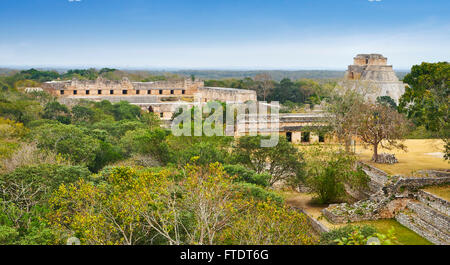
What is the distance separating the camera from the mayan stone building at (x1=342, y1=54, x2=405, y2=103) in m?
36.0

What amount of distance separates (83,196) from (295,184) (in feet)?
27.7

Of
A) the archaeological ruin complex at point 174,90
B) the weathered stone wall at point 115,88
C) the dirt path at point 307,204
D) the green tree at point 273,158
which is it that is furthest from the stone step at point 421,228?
the weathered stone wall at point 115,88

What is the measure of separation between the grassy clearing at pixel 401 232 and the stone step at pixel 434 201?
0.90m

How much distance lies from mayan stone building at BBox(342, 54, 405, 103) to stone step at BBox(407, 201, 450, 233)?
23120mm

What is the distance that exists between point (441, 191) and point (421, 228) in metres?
1.55

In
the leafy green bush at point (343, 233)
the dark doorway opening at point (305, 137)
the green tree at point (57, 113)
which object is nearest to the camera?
the leafy green bush at point (343, 233)

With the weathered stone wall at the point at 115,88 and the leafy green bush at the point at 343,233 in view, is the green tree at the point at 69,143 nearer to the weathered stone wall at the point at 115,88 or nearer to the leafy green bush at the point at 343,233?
the leafy green bush at the point at 343,233

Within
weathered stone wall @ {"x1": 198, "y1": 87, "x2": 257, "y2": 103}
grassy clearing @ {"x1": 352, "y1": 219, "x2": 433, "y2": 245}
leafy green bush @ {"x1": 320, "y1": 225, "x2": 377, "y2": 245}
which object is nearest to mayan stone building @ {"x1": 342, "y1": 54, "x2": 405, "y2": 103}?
weathered stone wall @ {"x1": 198, "y1": 87, "x2": 257, "y2": 103}

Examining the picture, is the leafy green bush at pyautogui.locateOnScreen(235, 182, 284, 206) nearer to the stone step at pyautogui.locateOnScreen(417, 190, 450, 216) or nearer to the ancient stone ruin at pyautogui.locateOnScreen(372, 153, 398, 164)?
the stone step at pyautogui.locateOnScreen(417, 190, 450, 216)

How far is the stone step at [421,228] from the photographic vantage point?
10813 mm

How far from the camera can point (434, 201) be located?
1216 cm

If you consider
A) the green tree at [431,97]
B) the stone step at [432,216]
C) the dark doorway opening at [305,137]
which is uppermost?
the green tree at [431,97]

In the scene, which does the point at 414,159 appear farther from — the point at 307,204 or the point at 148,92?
the point at 148,92
